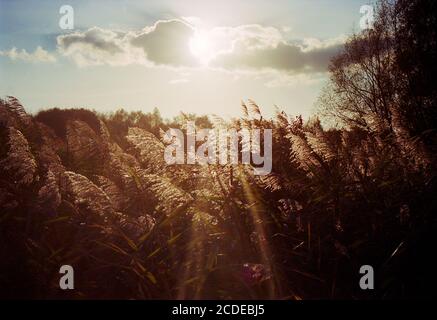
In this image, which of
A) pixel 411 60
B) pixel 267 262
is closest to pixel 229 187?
pixel 267 262

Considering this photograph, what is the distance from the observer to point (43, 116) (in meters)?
19.5

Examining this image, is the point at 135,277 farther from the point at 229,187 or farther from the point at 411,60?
the point at 411,60

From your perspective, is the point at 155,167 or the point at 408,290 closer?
the point at 408,290

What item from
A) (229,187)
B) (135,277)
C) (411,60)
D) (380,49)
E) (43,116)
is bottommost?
(135,277)

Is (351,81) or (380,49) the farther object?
(351,81)
